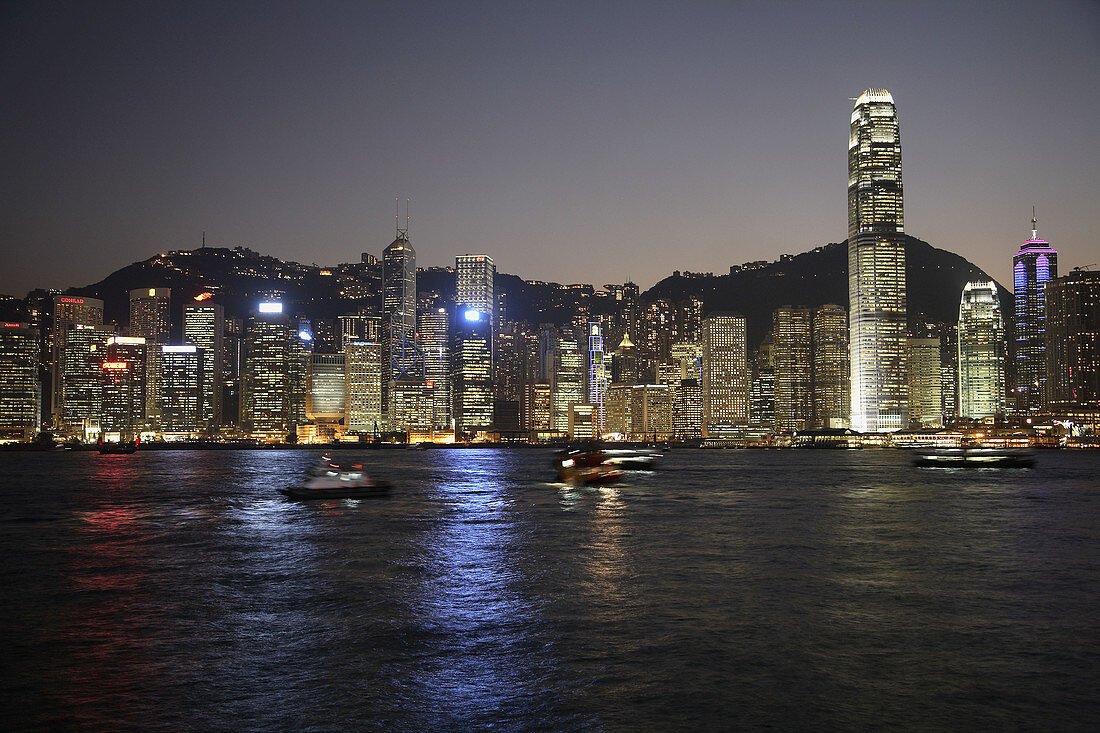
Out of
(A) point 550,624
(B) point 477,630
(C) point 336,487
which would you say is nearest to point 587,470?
(C) point 336,487

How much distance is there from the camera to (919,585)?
102 feet

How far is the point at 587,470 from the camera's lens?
3969 inches

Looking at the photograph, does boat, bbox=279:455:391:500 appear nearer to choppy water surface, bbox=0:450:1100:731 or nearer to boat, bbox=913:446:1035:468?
choppy water surface, bbox=0:450:1100:731

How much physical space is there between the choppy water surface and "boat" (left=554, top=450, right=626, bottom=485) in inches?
1820

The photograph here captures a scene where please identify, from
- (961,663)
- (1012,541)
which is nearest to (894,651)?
(961,663)

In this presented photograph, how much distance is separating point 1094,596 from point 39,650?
29430 mm

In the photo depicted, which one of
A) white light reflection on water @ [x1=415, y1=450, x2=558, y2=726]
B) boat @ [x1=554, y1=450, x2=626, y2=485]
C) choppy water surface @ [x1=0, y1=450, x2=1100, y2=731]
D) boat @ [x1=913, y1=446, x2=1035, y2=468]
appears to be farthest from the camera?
boat @ [x1=913, y1=446, x2=1035, y2=468]

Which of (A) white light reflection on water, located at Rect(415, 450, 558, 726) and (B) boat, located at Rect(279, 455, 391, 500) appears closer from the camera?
(A) white light reflection on water, located at Rect(415, 450, 558, 726)

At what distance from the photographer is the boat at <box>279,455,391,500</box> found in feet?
240

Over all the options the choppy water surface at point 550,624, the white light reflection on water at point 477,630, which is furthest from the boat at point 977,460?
the white light reflection on water at point 477,630

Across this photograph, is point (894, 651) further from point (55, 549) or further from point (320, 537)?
point (55, 549)

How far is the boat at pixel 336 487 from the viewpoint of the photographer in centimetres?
7318

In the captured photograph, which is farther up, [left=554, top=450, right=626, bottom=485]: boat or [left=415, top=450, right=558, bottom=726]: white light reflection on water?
[left=415, top=450, right=558, bottom=726]: white light reflection on water

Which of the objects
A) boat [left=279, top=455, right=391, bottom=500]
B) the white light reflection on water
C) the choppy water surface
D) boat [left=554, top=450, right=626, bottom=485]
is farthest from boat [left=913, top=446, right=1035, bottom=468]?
the white light reflection on water
